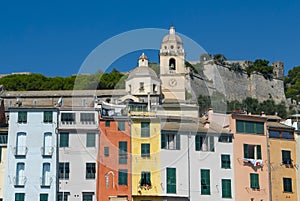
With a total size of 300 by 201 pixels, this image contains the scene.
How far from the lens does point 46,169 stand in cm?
4962

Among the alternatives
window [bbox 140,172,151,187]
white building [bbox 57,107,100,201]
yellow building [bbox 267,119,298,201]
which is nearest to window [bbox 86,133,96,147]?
white building [bbox 57,107,100,201]

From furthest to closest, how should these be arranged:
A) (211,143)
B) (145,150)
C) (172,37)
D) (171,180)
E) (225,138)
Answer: (172,37), (225,138), (211,143), (145,150), (171,180)


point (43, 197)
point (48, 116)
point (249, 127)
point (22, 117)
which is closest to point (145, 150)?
point (48, 116)

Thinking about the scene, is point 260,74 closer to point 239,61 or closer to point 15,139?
point 239,61

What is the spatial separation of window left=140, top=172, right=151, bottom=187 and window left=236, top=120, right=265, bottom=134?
938cm

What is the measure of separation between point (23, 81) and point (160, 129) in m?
71.6

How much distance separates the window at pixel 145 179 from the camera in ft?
162

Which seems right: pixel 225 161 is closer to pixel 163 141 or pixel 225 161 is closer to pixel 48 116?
pixel 163 141

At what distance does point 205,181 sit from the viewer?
50.7 metres

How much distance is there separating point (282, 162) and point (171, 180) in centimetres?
1109

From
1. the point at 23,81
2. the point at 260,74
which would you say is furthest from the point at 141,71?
the point at 260,74

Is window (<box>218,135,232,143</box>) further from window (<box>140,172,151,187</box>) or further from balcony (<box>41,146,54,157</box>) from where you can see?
balcony (<box>41,146,54,157</box>)

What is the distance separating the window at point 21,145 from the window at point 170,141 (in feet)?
38.3

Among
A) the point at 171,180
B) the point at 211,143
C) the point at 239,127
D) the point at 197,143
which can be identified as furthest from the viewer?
the point at 239,127
